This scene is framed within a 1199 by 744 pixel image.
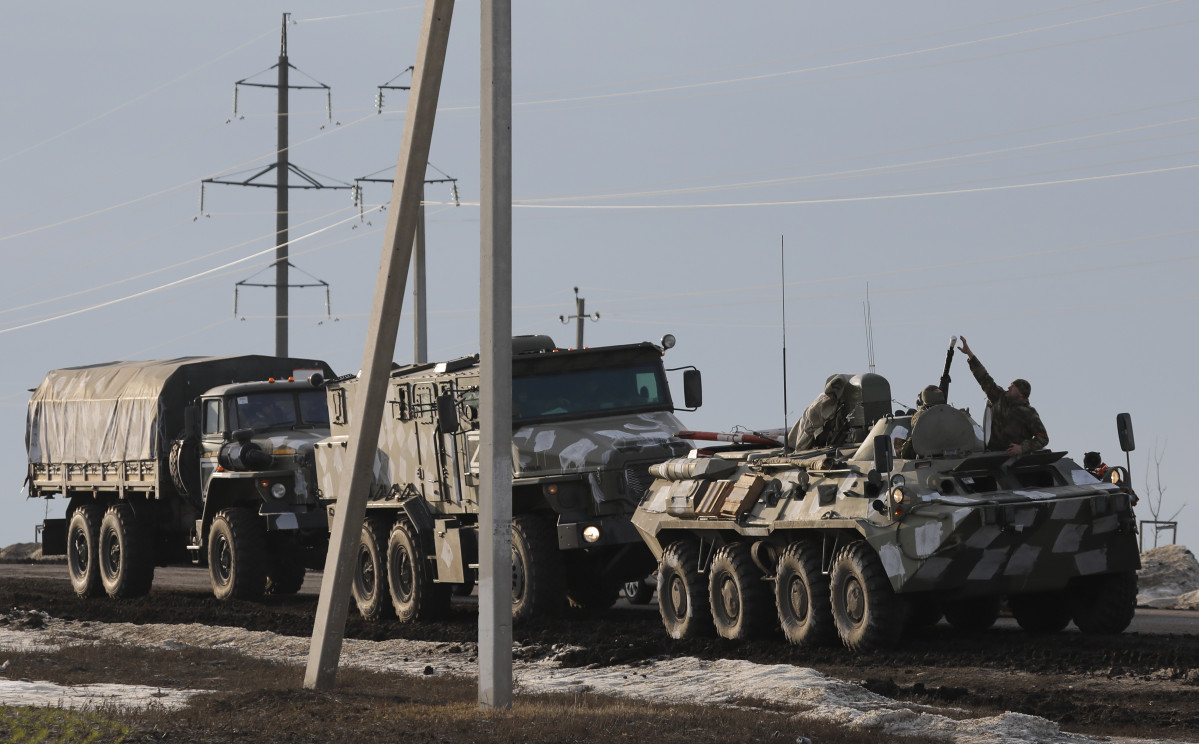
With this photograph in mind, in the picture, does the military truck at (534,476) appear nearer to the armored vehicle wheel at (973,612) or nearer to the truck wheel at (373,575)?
the truck wheel at (373,575)

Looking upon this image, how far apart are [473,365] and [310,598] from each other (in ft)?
23.8

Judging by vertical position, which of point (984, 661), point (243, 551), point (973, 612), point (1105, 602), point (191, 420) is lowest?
point (984, 661)

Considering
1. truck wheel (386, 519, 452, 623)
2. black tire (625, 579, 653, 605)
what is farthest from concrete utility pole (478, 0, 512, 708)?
black tire (625, 579, 653, 605)

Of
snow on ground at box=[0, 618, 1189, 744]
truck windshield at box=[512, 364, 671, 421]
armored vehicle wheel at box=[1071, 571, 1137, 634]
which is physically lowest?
snow on ground at box=[0, 618, 1189, 744]

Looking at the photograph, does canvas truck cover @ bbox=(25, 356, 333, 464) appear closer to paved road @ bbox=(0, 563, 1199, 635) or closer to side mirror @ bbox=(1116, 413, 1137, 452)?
paved road @ bbox=(0, 563, 1199, 635)

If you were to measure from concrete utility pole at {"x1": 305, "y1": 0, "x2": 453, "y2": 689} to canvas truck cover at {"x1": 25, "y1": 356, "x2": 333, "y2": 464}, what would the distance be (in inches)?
472

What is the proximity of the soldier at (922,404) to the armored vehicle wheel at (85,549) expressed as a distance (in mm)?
15696

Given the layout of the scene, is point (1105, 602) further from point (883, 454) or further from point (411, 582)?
point (411, 582)

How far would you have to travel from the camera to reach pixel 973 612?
1838 centimetres

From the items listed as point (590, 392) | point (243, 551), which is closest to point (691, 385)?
point (590, 392)

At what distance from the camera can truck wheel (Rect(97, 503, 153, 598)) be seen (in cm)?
2738

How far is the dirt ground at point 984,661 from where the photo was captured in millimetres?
12766

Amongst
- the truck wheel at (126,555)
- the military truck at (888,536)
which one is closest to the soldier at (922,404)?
the military truck at (888,536)

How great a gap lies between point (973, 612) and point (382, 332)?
7234 millimetres
